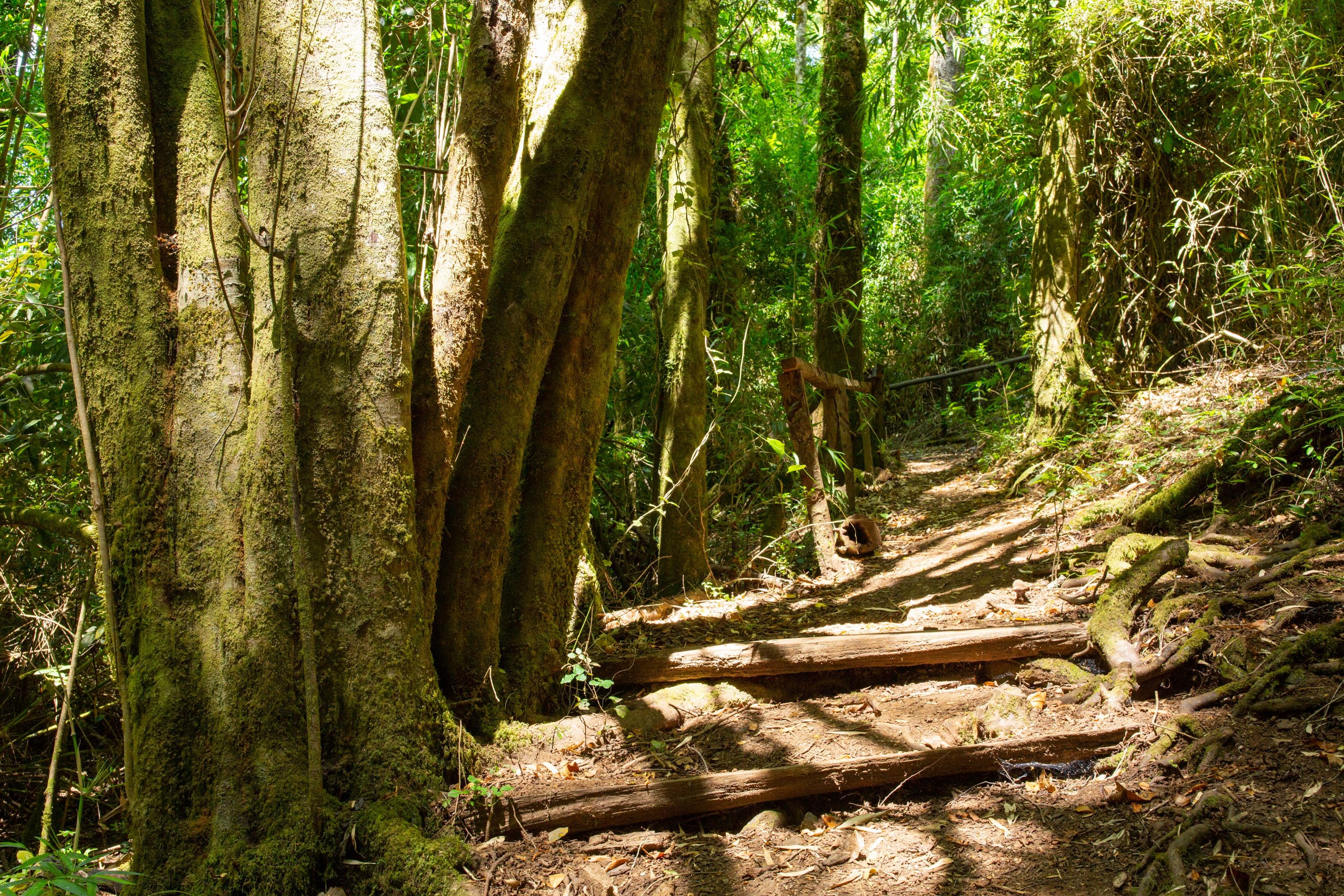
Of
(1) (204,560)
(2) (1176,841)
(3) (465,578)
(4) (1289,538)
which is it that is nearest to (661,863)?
(3) (465,578)

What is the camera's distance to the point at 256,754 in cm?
218

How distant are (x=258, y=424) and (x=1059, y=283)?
7039 mm

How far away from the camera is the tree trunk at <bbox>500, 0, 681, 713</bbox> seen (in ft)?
10.1

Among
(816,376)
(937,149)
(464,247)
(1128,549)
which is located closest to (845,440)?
(816,376)

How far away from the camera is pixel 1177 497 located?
443 centimetres

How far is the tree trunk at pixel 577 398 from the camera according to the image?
10.1 feet

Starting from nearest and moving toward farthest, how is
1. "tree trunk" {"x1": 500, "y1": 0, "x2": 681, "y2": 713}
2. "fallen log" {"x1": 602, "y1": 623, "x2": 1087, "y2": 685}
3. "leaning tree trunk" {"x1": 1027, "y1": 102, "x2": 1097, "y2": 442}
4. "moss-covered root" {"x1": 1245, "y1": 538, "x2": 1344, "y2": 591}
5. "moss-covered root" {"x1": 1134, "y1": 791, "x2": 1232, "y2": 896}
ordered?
"moss-covered root" {"x1": 1134, "y1": 791, "x2": 1232, "y2": 896}
"tree trunk" {"x1": 500, "y1": 0, "x2": 681, "y2": 713}
"moss-covered root" {"x1": 1245, "y1": 538, "x2": 1344, "y2": 591}
"fallen log" {"x1": 602, "y1": 623, "x2": 1087, "y2": 685}
"leaning tree trunk" {"x1": 1027, "y1": 102, "x2": 1097, "y2": 442}

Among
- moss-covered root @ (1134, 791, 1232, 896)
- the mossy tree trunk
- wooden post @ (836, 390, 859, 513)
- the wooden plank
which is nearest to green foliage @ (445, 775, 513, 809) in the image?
moss-covered root @ (1134, 791, 1232, 896)

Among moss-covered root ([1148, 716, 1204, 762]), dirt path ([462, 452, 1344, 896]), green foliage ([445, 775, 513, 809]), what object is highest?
green foliage ([445, 775, 513, 809])

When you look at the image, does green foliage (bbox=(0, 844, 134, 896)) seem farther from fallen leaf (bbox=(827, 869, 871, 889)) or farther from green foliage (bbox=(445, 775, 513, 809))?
fallen leaf (bbox=(827, 869, 871, 889))

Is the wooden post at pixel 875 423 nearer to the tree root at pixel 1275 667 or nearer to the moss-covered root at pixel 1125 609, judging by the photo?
the moss-covered root at pixel 1125 609

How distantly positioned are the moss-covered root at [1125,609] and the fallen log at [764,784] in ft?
1.29

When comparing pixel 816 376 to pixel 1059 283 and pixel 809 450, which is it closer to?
pixel 809 450

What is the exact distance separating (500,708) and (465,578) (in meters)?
0.48
